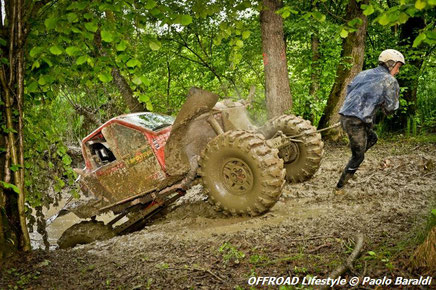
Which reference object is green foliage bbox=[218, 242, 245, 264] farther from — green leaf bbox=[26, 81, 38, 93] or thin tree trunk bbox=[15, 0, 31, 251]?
green leaf bbox=[26, 81, 38, 93]

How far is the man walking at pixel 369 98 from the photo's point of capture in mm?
4629

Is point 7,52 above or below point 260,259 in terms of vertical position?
above

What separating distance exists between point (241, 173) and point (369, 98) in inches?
80.4

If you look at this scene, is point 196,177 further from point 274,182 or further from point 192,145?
point 274,182

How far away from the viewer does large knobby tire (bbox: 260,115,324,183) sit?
19.5ft

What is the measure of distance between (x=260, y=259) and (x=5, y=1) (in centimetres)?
369

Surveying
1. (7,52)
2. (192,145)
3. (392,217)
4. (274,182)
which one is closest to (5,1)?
(7,52)

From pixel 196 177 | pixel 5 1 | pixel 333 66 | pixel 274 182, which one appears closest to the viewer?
pixel 5 1

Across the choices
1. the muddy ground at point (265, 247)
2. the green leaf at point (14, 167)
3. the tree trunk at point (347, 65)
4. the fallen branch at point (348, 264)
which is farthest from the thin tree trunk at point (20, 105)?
the tree trunk at point (347, 65)

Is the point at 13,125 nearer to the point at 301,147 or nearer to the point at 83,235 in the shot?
the point at 83,235

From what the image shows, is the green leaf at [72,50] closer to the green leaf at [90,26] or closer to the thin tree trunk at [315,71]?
the green leaf at [90,26]

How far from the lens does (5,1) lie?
3588 millimetres

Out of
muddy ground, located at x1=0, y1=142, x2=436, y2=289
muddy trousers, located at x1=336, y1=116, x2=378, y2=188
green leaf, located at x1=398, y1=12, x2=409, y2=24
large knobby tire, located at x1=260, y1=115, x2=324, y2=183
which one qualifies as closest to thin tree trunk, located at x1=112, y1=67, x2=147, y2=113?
large knobby tire, located at x1=260, y1=115, x2=324, y2=183

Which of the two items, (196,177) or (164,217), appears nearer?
(196,177)
